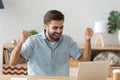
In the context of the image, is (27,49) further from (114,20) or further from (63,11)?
(114,20)

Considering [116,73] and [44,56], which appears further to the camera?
[44,56]

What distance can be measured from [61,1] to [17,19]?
723 millimetres

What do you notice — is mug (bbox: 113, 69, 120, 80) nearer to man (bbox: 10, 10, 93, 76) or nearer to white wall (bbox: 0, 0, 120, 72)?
man (bbox: 10, 10, 93, 76)

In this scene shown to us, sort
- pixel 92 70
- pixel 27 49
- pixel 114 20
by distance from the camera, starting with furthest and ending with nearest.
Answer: pixel 114 20 < pixel 27 49 < pixel 92 70

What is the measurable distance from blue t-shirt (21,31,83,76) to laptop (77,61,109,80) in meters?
0.56

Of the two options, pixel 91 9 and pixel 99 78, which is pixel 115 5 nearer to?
pixel 91 9

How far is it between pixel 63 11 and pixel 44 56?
1782 mm

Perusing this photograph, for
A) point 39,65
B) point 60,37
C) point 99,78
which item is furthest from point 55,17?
point 99,78

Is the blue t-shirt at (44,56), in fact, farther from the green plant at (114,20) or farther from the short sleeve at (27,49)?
the green plant at (114,20)

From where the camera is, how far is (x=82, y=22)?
177 inches

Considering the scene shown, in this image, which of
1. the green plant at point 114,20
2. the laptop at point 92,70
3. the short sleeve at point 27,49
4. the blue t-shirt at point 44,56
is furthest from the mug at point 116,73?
the green plant at point 114,20

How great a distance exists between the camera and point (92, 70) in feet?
7.43

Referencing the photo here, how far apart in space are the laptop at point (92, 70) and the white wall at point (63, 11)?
2.22 m

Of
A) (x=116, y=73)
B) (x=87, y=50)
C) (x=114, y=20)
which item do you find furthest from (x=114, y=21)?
(x=116, y=73)
